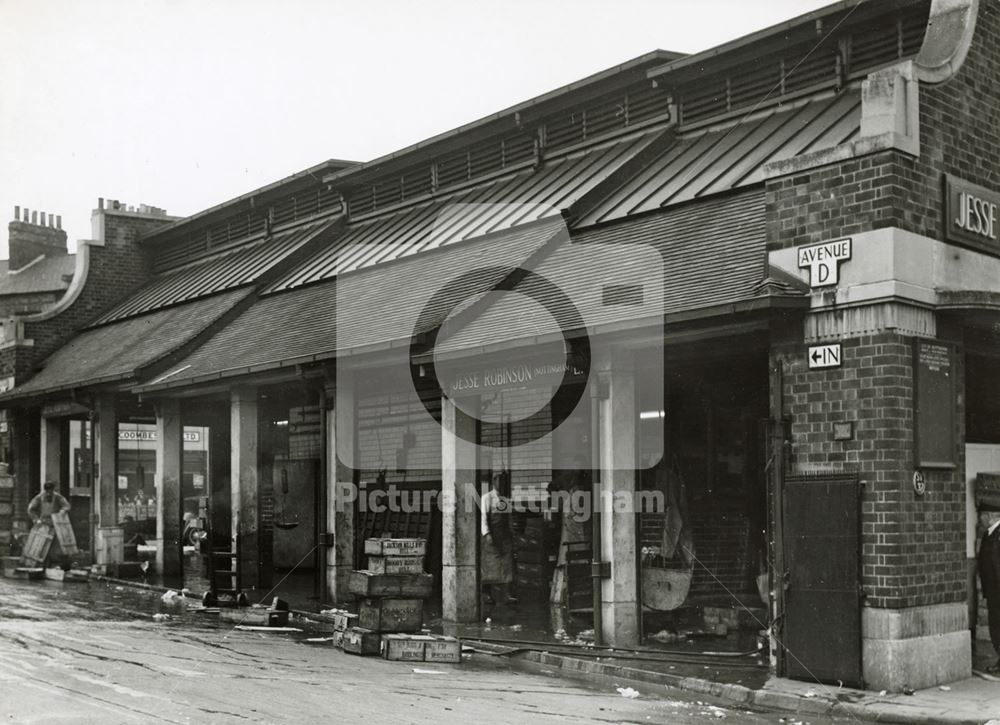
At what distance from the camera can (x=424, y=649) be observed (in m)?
12.4

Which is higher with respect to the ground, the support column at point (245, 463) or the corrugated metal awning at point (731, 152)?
the corrugated metal awning at point (731, 152)

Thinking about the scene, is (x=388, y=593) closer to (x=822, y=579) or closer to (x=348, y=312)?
(x=822, y=579)

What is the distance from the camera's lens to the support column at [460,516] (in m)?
15.5

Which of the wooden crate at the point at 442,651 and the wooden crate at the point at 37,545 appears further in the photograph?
the wooden crate at the point at 37,545

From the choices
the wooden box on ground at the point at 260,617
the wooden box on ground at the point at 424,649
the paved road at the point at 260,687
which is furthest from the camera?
the wooden box on ground at the point at 260,617

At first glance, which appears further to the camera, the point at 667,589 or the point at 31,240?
the point at 31,240

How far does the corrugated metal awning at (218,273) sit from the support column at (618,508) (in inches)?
426

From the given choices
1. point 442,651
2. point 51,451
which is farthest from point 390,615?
point 51,451

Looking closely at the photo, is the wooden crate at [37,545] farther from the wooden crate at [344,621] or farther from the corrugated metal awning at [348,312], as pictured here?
the wooden crate at [344,621]

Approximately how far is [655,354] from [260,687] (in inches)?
235

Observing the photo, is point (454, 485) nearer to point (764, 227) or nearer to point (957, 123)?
point (764, 227)

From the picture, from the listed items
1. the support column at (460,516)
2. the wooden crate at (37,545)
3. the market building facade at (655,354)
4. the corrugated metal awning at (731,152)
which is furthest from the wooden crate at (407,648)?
the wooden crate at (37,545)

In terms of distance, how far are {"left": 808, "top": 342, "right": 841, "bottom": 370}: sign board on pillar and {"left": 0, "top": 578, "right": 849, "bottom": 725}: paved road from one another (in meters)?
3.17

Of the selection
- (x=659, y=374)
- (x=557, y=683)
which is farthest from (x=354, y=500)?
(x=557, y=683)
